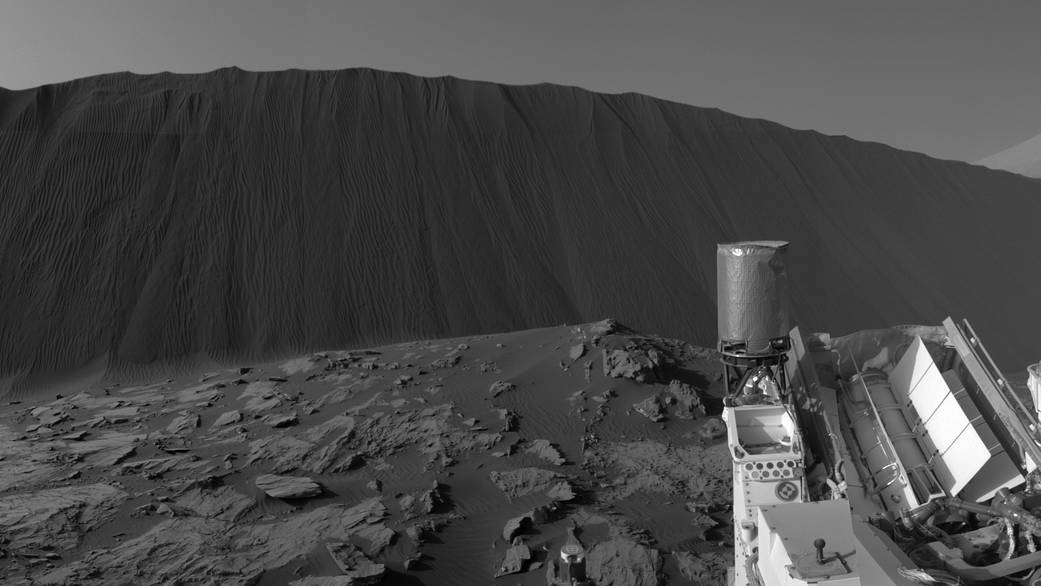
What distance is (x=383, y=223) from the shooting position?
22.2 metres

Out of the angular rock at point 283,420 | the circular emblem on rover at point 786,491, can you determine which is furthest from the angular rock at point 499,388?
the circular emblem on rover at point 786,491

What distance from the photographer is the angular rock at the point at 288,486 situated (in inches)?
332

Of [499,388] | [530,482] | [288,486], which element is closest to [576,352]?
[499,388]

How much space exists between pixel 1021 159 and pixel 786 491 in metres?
91.7

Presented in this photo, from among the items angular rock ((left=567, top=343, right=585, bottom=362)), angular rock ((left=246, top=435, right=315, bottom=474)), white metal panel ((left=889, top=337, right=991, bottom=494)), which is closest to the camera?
white metal panel ((left=889, top=337, right=991, bottom=494))

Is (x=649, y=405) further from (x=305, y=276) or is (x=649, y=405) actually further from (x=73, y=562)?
(x=305, y=276)

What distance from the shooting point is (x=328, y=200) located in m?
22.6

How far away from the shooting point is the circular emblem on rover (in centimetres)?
448

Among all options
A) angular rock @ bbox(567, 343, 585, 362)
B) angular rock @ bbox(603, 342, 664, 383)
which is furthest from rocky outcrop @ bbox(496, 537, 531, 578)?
angular rock @ bbox(567, 343, 585, 362)

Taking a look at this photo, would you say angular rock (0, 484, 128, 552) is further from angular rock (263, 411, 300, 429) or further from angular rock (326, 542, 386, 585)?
angular rock (326, 542, 386, 585)

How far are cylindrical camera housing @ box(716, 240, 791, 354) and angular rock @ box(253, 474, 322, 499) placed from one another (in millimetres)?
5596

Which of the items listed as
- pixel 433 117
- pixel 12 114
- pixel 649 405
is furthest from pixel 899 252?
pixel 12 114

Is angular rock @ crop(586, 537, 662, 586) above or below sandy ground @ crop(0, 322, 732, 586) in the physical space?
below

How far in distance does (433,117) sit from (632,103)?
936 cm
